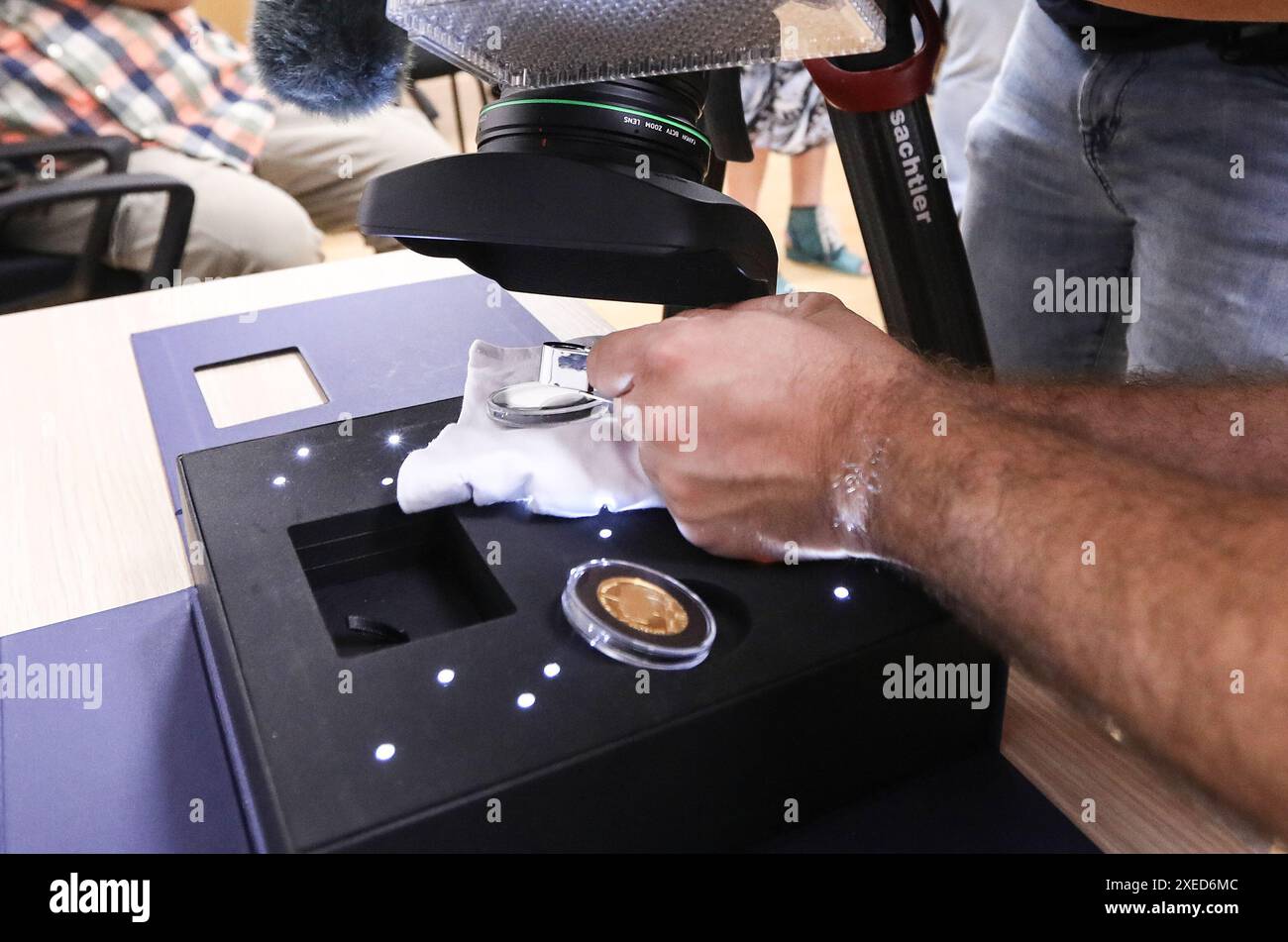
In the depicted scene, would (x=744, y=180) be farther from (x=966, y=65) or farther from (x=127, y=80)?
(x=127, y=80)

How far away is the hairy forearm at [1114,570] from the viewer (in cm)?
34

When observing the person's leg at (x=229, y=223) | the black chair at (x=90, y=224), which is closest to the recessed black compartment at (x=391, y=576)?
the black chair at (x=90, y=224)

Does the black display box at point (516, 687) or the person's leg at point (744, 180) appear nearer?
the black display box at point (516, 687)

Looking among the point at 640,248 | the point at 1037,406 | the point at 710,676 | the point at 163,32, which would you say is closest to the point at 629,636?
the point at 710,676

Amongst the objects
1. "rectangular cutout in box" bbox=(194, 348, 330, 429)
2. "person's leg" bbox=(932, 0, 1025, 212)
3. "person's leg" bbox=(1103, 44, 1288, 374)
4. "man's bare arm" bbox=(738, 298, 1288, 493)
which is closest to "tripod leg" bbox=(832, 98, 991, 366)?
"man's bare arm" bbox=(738, 298, 1288, 493)

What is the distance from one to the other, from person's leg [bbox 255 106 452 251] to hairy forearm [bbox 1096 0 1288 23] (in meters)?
1.49

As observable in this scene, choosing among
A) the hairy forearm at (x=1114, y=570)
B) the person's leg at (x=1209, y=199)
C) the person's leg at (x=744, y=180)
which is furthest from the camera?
the person's leg at (x=744, y=180)

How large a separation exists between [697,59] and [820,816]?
0.34 m

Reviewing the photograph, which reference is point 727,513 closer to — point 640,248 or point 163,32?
point 640,248

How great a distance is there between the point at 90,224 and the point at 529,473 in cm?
116

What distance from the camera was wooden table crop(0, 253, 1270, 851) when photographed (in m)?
0.45

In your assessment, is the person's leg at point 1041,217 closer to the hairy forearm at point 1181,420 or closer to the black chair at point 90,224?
the hairy forearm at point 1181,420

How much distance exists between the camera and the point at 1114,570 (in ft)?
1.24

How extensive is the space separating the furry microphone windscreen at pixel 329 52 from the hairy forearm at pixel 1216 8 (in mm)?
376
